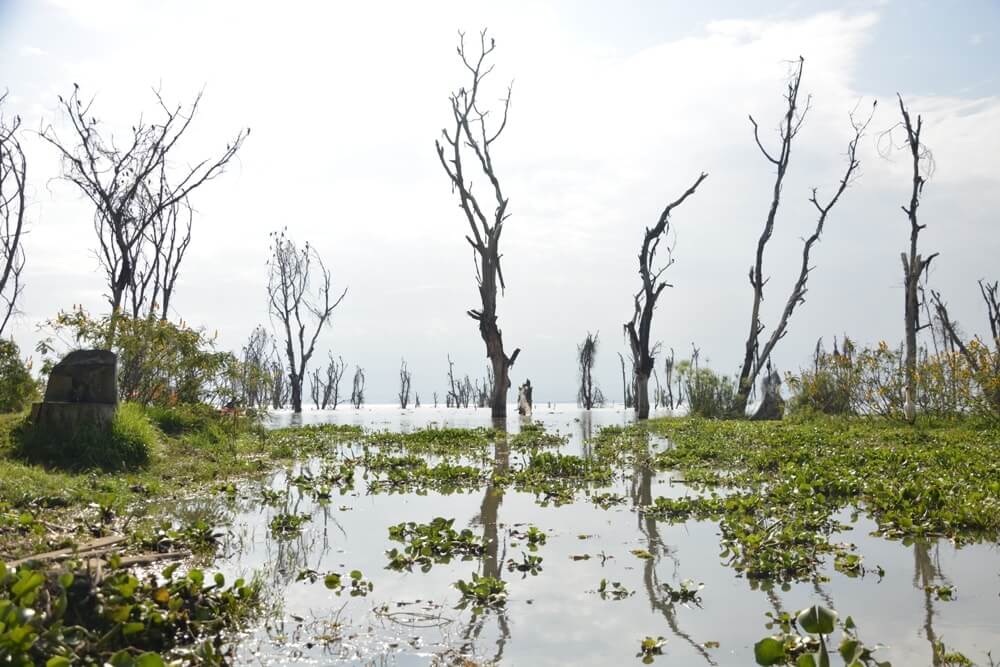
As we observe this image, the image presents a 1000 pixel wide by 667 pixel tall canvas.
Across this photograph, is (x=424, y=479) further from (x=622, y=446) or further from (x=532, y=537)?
(x=622, y=446)

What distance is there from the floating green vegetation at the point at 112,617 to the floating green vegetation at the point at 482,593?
46.3 inches

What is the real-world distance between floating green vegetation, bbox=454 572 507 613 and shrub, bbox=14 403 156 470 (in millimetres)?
6626

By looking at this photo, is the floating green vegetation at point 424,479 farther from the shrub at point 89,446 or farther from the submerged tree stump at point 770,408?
the submerged tree stump at point 770,408

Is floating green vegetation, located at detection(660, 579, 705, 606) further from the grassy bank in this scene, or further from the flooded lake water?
the grassy bank

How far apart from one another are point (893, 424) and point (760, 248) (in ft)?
32.9

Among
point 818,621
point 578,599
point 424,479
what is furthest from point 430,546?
point 424,479

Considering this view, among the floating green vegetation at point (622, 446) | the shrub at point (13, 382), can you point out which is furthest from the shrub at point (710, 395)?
the shrub at point (13, 382)

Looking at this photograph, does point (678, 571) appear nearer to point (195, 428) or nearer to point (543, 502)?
point (543, 502)

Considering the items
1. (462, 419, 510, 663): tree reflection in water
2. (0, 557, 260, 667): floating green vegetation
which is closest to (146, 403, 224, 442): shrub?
(462, 419, 510, 663): tree reflection in water

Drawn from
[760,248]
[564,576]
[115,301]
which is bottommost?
[564,576]

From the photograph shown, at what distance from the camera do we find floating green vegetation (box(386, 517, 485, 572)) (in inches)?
209

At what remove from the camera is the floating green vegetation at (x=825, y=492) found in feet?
17.9

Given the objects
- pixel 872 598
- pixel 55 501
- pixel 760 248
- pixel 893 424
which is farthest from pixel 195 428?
pixel 760 248

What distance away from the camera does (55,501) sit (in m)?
7.09
